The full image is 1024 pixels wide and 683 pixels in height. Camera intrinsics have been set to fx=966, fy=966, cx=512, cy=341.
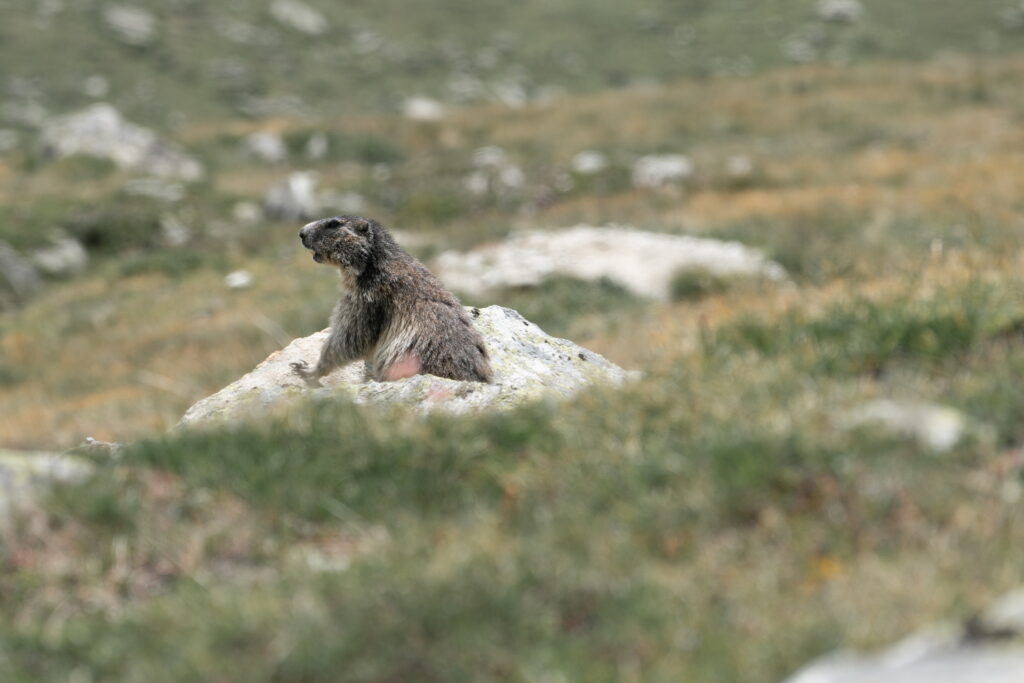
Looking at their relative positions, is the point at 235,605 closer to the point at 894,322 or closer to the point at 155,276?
the point at 894,322

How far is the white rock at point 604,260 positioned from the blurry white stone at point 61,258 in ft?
32.7

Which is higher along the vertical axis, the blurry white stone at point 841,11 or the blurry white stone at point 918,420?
the blurry white stone at point 918,420

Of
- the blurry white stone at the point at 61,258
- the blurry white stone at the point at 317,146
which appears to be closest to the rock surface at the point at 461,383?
the blurry white stone at the point at 61,258

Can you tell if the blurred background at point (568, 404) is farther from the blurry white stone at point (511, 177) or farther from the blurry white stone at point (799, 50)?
the blurry white stone at point (799, 50)

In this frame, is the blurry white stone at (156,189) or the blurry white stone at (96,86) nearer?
the blurry white stone at (156,189)

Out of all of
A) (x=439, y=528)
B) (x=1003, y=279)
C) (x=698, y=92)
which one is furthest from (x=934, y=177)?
(x=439, y=528)

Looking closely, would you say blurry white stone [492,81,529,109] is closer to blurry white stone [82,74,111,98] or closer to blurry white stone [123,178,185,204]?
blurry white stone [82,74,111,98]

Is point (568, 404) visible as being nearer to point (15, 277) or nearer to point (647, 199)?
point (647, 199)

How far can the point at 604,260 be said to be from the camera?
17.7m

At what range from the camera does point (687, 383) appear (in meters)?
5.41

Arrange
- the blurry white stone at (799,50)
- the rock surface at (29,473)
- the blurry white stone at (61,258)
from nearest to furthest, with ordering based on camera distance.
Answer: the rock surface at (29,473) < the blurry white stone at (61,258) < the blurry white stone at (799,50)

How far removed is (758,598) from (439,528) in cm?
155

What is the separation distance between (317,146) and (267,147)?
5.75ft

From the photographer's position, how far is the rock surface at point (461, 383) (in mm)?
6492
